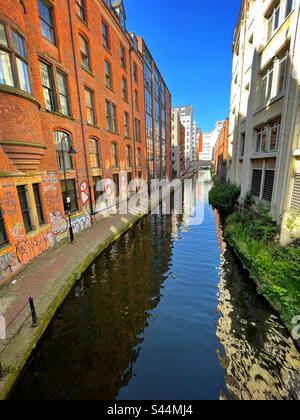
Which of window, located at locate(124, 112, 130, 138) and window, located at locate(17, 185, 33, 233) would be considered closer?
window, located at locate(17, 185, 33, 233)

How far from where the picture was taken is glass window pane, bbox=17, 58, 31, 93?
7285 millimetres

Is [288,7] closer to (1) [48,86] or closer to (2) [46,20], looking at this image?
(2) [46,20]

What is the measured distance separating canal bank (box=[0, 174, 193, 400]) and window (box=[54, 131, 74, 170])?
14.0ft

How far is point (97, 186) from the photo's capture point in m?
14.9

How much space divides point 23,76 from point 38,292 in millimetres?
7976

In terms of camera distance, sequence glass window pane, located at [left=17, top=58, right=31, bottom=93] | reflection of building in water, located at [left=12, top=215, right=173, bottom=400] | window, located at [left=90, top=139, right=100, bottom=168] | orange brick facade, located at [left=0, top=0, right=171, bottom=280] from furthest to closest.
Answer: window, located at [left=90, top=139, right=100, bottom=168]
glass window pane, located at [left=17, top=58, right=31, bottom=93]
orange brick facade, located at [left=0, top=0, right=171, bottom=280]
reflection of building in water, located at [left=12, top=215, right=173, bottom=400]

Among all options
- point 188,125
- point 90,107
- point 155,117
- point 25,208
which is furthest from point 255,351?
point 188,125

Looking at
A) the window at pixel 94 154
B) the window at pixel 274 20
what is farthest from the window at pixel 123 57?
the window at pixel 274 20

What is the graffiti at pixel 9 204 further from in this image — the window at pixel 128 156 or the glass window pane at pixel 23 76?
the window at pixel 128 156

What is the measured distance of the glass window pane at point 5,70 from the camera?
21.4 feet

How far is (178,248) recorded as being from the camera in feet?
37.5

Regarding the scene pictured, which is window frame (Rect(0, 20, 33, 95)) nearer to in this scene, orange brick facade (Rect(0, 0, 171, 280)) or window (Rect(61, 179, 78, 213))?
orange brick facade (Rect(0, 0, 171, 280))

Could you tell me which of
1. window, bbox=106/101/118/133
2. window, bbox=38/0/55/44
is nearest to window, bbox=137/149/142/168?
window, bbox=106/101/118/133
